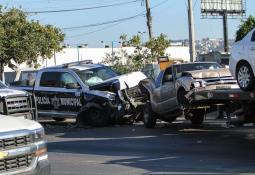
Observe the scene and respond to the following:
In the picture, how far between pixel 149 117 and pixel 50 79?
4.03 metres

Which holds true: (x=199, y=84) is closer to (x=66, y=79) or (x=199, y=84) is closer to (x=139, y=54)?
(x=66, y=79)

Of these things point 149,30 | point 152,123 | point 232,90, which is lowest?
point 152,123

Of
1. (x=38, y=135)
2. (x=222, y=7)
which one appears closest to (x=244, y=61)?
(x=38, y=135)

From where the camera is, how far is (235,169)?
9.82 m

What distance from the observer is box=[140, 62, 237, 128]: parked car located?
14.8 meters

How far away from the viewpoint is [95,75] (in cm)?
1964

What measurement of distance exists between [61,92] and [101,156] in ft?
24.8

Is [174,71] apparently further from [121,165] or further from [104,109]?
[121,165]

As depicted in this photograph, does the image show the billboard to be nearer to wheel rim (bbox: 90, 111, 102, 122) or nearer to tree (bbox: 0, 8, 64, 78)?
tree (bbox: 0, 8, 64, 78)

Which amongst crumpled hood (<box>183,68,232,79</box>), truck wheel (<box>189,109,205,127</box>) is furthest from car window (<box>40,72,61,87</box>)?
crumpled hood (<box>183,68,232,79</box>)

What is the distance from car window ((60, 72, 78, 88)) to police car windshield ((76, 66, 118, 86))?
10.1 inches

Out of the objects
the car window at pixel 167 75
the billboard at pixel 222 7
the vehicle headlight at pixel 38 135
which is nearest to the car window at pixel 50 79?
the car window at pixel 167 75

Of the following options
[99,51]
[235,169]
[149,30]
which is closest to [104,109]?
[235,169]

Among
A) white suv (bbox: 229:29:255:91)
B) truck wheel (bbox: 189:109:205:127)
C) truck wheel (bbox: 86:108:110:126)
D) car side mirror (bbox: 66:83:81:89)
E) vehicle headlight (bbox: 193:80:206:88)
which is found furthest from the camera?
car side mirror (bbox: 66:83:81:89)
